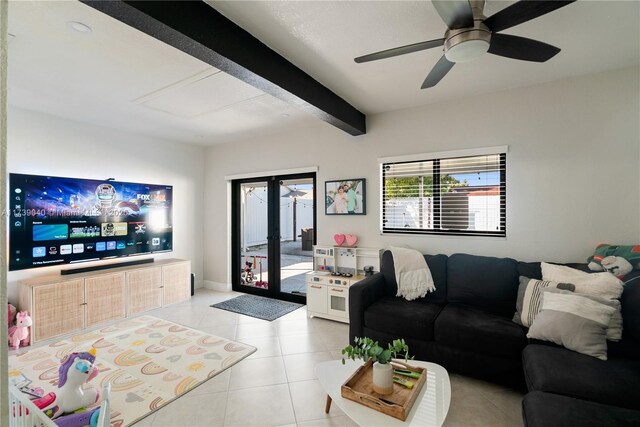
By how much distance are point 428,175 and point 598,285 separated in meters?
1.85

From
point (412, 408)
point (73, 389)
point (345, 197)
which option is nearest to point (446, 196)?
point (345, 197)

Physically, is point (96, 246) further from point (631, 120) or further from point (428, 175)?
point (631, 120)

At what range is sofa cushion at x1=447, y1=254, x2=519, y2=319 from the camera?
2.63m

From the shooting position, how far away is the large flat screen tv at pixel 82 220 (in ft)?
10.7

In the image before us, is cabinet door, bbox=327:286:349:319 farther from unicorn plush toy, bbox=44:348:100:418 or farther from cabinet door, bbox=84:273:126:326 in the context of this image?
cabinet door, bbox=84:273:126:326

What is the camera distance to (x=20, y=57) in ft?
7.47

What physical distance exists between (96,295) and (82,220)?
3.28 feet

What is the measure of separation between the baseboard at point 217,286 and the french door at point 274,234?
0.41 feet

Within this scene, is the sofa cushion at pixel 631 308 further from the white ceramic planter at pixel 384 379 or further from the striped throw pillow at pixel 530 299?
the white ceramic planter at pixel 384 379

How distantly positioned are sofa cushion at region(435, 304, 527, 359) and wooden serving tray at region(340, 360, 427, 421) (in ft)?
2.27

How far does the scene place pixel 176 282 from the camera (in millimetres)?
4500

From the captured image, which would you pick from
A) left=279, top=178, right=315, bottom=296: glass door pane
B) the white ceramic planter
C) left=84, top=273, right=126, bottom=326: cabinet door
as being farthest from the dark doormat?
the white ceramic planter

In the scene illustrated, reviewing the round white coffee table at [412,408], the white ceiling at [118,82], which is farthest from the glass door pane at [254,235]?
the round white coffee table at [412,408]

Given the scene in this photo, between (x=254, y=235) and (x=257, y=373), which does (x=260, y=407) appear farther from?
(x=254, y=235)
